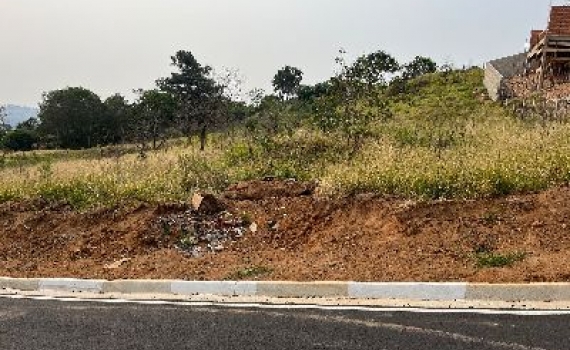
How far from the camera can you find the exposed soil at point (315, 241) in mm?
7090

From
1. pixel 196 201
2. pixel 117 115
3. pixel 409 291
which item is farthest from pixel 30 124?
pixel 409 291

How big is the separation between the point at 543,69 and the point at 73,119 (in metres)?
47.5

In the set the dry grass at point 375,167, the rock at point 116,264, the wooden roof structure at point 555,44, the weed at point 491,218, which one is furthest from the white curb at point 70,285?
the wooden roof structure at point 555,44

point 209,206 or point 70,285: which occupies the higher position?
point 209,206

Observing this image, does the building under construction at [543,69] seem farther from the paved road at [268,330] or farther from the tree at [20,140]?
the tree at [20,140]

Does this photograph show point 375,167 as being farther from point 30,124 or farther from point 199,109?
point 30,124

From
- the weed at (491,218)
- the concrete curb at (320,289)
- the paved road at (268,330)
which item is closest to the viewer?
the paved road at (268,330)

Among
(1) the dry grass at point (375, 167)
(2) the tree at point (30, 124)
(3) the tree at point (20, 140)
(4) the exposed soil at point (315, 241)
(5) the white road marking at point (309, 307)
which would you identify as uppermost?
(2) the tree at point (30, 124)

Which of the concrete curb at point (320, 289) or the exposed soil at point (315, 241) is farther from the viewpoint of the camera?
the exposed soil at point (315, 241)

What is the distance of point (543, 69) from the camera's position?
2403cm

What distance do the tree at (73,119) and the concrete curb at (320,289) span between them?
51002 millimetres

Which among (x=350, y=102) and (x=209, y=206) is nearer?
(x=209, y=206)

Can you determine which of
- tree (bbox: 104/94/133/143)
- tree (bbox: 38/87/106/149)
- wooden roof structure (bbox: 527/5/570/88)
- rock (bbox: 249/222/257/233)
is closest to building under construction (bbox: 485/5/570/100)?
wooden roof structure (bbox: 527/5/570/88)

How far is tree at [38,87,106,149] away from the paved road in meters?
52.8
